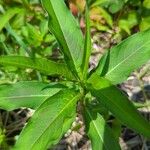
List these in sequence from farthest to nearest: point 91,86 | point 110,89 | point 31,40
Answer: point 31,40 → point 91,86 → point 110,89

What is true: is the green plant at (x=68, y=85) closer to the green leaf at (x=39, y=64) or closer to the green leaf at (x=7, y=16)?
the green leaf at (x=39, y=64)

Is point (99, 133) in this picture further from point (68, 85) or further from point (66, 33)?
point (66, 33)

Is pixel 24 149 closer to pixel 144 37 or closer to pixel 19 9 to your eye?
pixel 144 37

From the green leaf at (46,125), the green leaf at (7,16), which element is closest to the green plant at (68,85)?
the green leaf at (46,125)

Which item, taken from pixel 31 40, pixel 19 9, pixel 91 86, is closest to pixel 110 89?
pixel 91 86

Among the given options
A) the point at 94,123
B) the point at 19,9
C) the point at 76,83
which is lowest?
the point at 94,123

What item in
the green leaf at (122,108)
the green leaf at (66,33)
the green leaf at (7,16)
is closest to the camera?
the green leaf at (122,108)
